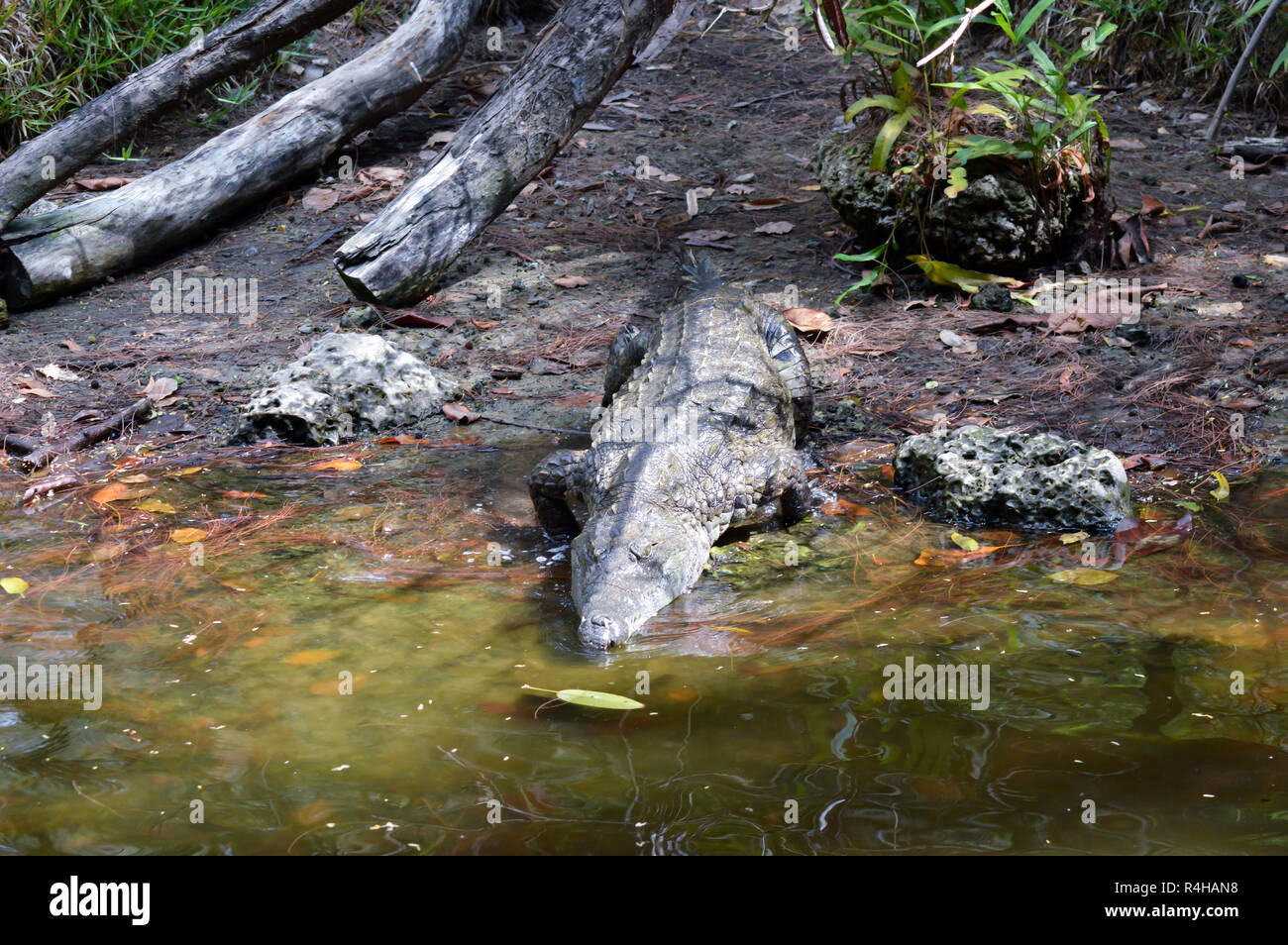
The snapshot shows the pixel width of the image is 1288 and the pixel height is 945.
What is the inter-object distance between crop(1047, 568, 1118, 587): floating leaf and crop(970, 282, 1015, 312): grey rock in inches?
99.4

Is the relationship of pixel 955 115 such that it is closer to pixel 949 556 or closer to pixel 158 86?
pixel 949 556

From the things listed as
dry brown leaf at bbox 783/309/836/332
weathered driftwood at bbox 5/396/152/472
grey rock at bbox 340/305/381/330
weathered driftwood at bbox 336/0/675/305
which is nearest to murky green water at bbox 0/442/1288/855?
weathered driftwood at bbox 5/396/152/472

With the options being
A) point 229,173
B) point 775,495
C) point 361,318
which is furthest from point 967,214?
point 229,173

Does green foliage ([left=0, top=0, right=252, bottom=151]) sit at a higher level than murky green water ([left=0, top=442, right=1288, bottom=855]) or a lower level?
higher

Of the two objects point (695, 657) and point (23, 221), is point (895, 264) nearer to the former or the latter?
point (695, 657)

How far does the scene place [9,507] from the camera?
13.5 feet

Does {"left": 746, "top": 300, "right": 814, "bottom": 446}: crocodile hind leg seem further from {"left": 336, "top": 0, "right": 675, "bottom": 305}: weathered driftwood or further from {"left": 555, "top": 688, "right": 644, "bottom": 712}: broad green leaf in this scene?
{"left": 555, "top": 688, "right": 644, "bottom": 712}: broad green leaf

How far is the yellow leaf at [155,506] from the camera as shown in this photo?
13.4 ft

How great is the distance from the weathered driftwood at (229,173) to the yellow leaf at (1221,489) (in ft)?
19.2

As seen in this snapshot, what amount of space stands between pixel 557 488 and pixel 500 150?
2990mm

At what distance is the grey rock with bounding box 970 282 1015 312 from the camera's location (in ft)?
18.2

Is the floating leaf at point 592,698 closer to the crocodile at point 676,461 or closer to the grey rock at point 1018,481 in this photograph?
the crocodile at point 676,461
